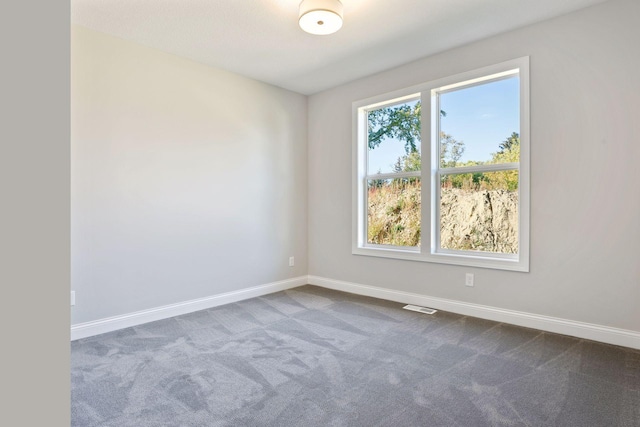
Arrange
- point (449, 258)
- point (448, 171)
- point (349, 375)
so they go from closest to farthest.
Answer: point (349, 375) < point (449, 258) < point (448, 171)

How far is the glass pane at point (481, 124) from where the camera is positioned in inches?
128

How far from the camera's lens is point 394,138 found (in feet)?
13.4

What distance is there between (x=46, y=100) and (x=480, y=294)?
356cm

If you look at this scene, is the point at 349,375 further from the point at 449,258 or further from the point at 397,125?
the point at 397,125

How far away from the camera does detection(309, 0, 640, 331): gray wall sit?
8.48 feet

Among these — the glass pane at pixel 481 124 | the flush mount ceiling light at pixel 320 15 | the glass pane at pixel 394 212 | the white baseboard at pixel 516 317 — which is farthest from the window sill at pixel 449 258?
the flush mount ceiling light at pixel 320 15

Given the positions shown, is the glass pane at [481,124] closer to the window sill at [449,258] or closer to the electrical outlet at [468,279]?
the window sill at [449,258]

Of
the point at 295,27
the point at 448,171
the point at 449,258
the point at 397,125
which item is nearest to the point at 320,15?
the point at 295,27

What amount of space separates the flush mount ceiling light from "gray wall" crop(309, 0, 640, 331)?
1.44 m

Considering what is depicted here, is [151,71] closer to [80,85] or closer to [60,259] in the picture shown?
[80,85]

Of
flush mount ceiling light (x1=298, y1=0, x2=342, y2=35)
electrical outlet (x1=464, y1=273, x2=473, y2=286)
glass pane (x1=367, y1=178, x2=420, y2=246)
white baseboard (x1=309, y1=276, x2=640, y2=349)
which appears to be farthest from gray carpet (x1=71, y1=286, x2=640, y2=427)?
flush mount ceiling light (x1=298, y1=0, x2=342, y2=35)

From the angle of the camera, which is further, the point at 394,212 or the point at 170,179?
the point at 394,212

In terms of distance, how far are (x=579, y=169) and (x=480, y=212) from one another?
0.88 meters

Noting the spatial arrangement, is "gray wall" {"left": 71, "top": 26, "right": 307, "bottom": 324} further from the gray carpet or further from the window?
the window
